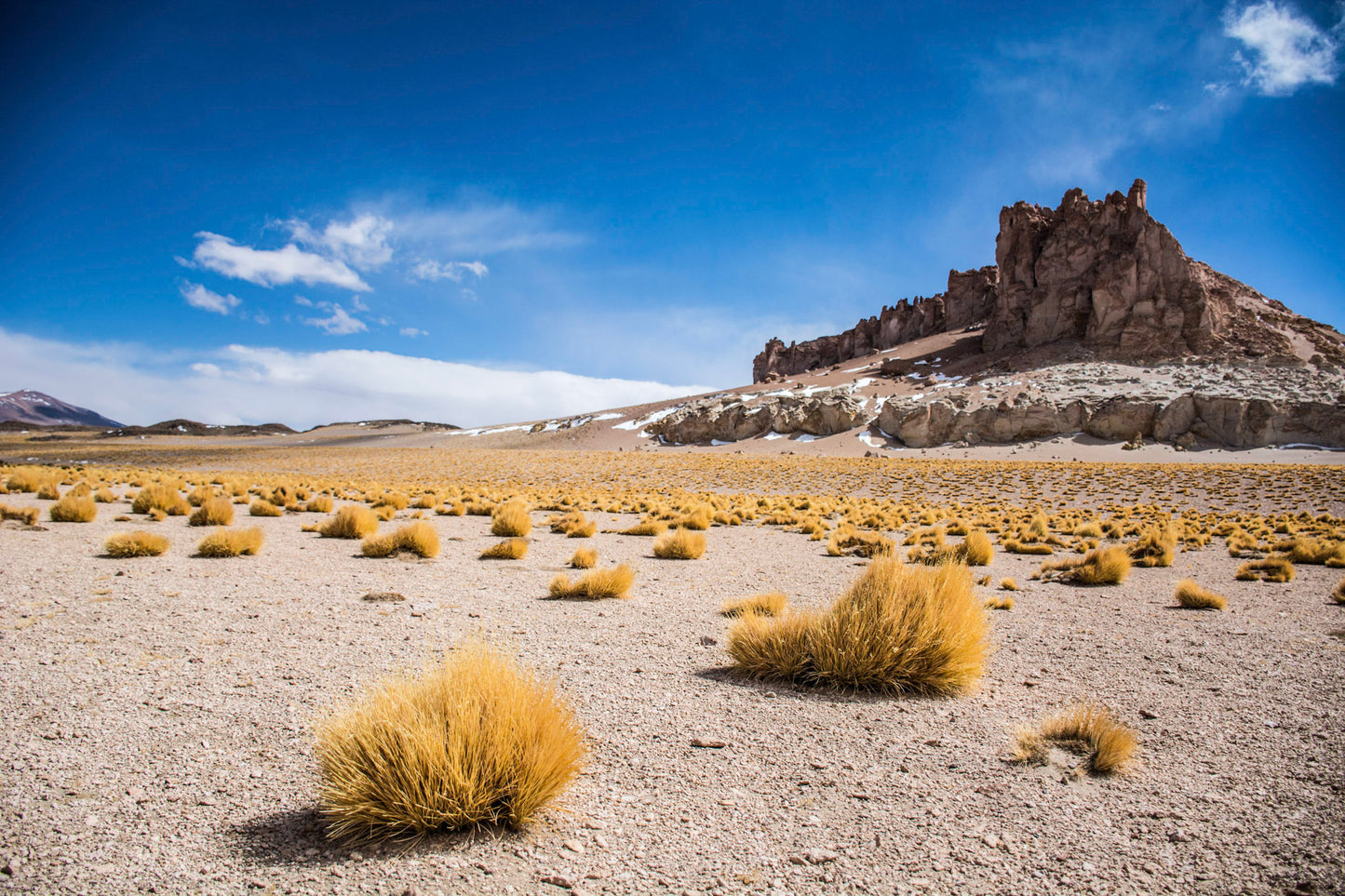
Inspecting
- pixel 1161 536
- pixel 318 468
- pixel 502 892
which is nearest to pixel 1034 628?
pixel 502 892

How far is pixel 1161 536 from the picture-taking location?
38.6 ft

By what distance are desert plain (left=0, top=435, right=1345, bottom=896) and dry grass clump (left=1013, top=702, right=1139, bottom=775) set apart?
8cm

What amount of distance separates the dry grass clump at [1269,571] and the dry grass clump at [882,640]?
289 inches

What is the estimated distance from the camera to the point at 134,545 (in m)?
7.99

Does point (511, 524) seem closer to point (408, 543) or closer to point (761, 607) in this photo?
point (408, 543)

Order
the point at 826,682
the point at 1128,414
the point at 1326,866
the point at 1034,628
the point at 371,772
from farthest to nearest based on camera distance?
the point at 1128,414, the point at 1034,628, the point at 826,682, the point at 371,772, the point at 1326,866

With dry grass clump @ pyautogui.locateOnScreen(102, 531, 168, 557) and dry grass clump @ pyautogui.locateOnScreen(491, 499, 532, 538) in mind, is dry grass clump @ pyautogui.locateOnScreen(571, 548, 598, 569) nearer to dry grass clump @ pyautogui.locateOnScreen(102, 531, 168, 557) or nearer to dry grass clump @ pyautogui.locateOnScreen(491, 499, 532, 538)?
dry grass clump @ pyautogui.locateOnScreen(491, 499, 532, 538)

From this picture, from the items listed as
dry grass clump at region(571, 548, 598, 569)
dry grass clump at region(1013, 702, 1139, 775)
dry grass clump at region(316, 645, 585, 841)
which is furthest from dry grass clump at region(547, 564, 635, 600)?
dry grass clump at region(1013, 702, 1139, 775)

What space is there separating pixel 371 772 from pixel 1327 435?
197 feet

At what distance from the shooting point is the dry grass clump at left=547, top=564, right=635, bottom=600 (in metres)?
7.03

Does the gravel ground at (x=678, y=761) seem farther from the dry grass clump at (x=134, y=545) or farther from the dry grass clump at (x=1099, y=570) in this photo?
the dry grass clump at (x=1099, y=570)

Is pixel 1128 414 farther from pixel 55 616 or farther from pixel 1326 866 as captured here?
pixel 55 616

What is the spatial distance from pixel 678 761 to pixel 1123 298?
69.3 m

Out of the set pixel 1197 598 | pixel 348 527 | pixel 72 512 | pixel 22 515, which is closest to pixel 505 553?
pixel 348 527
